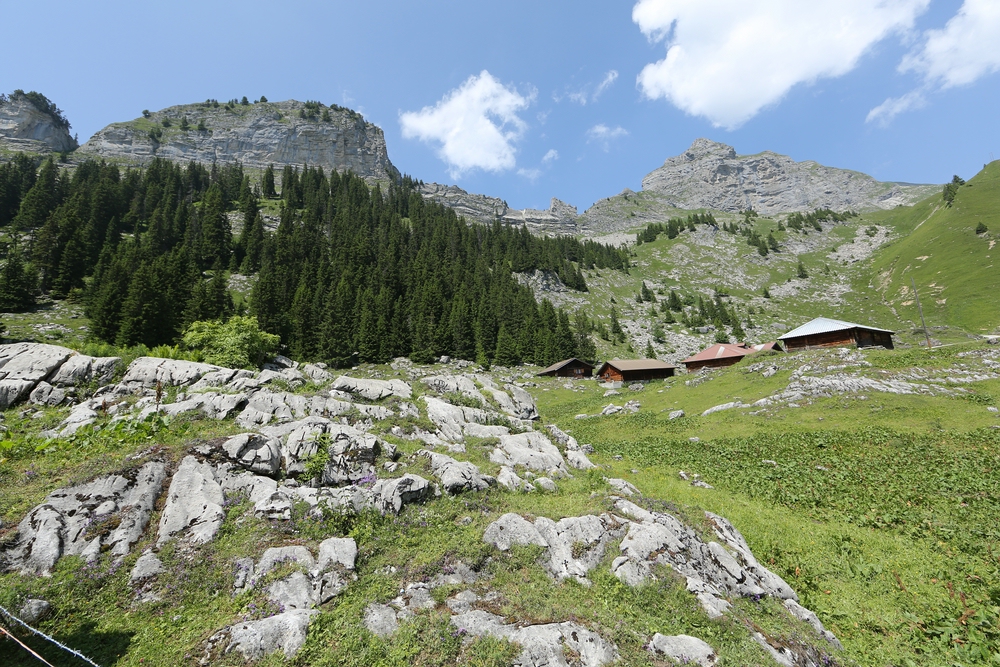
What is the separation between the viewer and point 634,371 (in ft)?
221

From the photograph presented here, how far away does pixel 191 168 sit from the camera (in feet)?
408

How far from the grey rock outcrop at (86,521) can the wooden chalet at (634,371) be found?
6396 cm

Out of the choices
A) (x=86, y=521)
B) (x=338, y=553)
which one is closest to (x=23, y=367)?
(x=86, y=521)

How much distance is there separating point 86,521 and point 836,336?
7679 centimetres

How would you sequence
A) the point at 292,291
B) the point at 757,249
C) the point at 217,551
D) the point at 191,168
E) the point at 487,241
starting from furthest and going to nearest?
the point at 757,249
the point at 487,241
the point at 191,168
the point at 292,291
the point at 217,551

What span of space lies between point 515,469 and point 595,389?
45503mm

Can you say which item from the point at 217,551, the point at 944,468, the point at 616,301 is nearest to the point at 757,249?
the point at 616,301

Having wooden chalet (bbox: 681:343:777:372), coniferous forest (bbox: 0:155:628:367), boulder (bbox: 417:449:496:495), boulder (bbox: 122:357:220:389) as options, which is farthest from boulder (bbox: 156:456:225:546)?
wooden chalet (bbox: 681:343:777:372)

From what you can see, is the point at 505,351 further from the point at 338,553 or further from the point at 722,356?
the point at 338,553

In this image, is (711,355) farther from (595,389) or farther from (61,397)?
(61,397)

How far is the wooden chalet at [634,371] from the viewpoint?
67.6m

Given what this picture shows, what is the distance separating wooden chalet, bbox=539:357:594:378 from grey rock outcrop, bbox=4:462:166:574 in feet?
211

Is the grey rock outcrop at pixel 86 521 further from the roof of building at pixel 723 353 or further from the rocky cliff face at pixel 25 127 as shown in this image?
the rocky cliff face at pixel 25 127

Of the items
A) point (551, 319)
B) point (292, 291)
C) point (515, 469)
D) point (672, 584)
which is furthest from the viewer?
point (551, 319)
